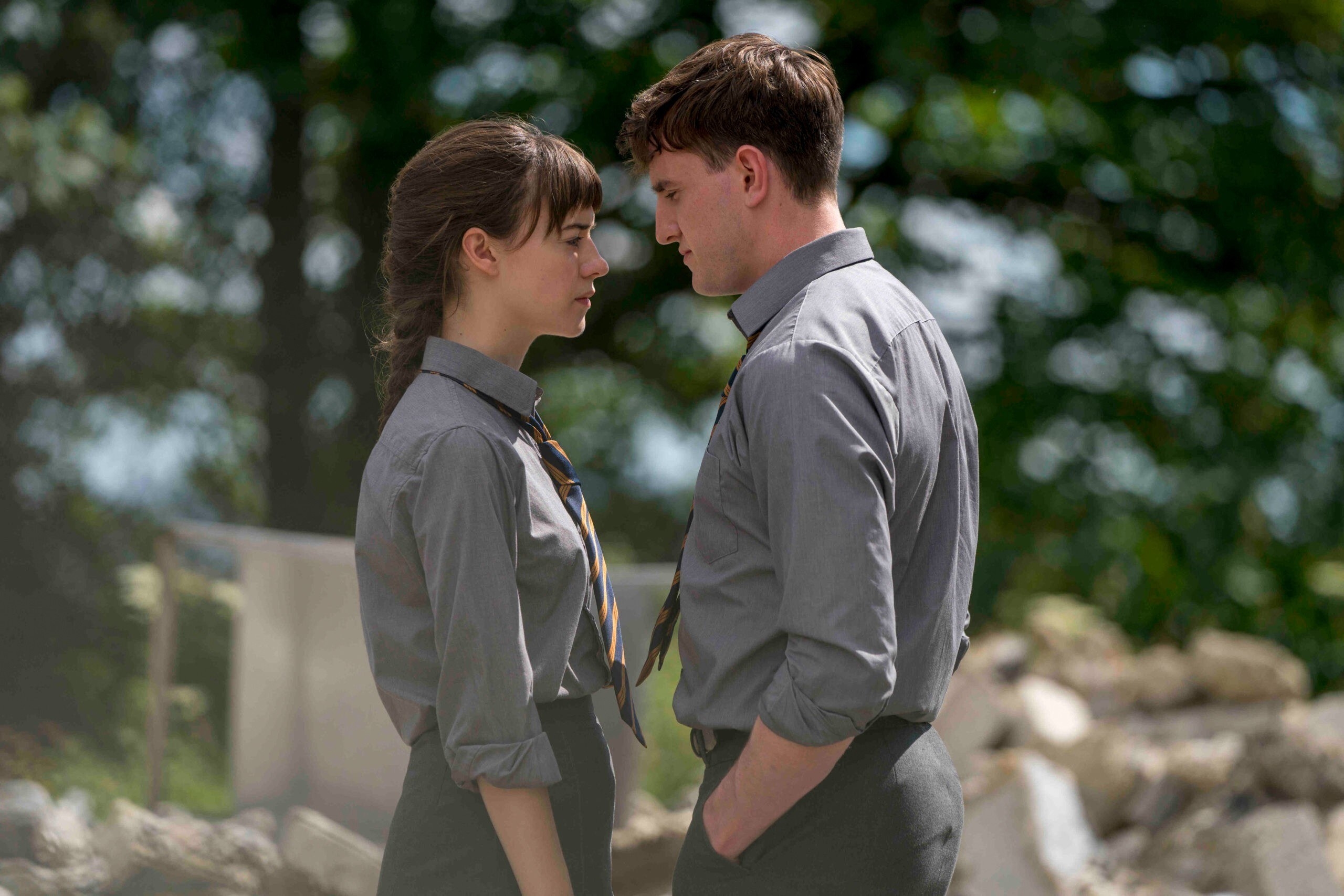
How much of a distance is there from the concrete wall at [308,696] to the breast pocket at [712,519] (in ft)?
5.58

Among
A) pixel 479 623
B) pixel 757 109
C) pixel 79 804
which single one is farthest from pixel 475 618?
pixel 79 804

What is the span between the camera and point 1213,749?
555 cm

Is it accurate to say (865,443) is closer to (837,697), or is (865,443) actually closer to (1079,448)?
(837,697)

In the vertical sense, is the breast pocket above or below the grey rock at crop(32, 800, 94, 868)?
above

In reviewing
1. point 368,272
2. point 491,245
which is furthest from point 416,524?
point 368,272

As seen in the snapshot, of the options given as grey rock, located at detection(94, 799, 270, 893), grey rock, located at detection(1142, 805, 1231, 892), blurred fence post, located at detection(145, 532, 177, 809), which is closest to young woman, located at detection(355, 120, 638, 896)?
grey rock, located at detection(94, 799, 270, 893)

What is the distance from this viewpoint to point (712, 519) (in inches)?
58.8

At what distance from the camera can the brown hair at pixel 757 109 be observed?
1527mm

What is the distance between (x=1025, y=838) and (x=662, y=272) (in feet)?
13.9

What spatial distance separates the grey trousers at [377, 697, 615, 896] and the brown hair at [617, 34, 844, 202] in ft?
2.46

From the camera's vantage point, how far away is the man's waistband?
148 centimetres

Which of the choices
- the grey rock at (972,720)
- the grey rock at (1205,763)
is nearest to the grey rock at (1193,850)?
the grey rock at (1205,763)

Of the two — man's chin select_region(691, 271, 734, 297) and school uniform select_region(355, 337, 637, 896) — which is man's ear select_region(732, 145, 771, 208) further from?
school uniform select_region(355, 337, 637, 896)

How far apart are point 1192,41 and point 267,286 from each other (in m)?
5.80
